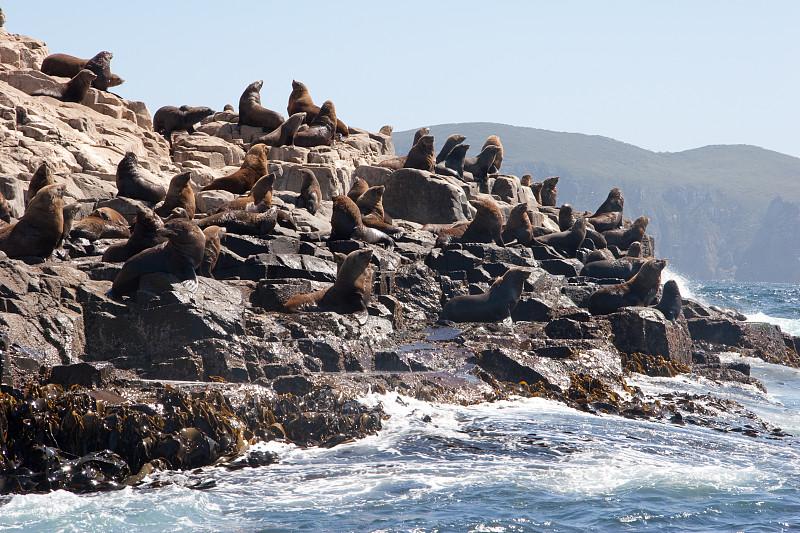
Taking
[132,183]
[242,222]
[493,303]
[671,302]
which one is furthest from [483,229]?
[132,183]

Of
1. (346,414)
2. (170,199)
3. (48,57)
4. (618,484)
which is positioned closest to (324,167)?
(170,199)

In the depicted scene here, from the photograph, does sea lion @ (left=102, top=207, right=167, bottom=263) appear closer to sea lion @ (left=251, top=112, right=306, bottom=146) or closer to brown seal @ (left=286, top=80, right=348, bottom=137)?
sea lion @ (left=251, top=112, right=306, bottom=146)

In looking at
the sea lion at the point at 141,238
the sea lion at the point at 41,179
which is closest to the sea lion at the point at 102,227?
the sea lion at the point at 41,179

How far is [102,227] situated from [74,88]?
1048 centimetres

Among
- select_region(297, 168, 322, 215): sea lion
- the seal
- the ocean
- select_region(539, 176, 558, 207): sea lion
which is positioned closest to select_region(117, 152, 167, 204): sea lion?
select_region(297, 168, 322, 215): sea lion

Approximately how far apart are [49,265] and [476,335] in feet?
21.0

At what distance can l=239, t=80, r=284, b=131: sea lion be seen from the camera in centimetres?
2542

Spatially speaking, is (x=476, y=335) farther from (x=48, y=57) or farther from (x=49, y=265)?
(x=48, y=57)

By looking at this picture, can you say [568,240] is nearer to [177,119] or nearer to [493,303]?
[493,303]

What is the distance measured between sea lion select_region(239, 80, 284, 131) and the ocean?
1715cm

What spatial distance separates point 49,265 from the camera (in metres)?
Result: 10.7

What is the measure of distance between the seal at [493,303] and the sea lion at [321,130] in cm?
1081

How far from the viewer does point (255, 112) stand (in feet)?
84.0

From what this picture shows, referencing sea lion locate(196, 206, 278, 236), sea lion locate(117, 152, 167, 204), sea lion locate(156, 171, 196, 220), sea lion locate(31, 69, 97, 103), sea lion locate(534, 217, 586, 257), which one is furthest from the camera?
sea lion locate(31, 69, 97, 103)
